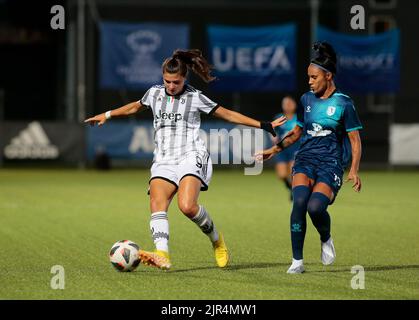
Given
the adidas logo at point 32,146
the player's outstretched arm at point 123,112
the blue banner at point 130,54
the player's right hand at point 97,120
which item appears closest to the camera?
the player's outstretched arm at point 123,112

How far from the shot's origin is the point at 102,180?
86.3ft

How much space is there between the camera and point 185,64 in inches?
418

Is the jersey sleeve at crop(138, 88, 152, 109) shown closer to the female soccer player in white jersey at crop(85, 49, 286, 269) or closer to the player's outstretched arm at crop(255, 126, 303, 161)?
the female soccer player in white jersey at crop(85, 49, 286, 269)

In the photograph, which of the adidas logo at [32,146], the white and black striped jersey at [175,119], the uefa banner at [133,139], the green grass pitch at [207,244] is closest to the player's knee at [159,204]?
the white and black striped jersey at [175,119]

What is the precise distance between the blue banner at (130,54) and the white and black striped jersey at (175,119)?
20.5 meters

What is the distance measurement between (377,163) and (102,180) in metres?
10.5

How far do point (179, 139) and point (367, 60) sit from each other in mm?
21726

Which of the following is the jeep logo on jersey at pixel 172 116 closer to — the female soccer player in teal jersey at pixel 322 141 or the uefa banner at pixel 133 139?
the female soccer player in teal jersey at pixel 322 141

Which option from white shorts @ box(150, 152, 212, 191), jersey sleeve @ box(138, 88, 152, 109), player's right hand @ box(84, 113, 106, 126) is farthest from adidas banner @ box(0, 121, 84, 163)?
white shorts @ box(150, 152, 212, 191)

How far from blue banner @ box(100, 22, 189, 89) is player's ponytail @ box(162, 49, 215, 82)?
20.5 metres

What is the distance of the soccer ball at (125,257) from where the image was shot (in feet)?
34.2

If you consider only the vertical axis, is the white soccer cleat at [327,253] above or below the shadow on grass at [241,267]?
above
